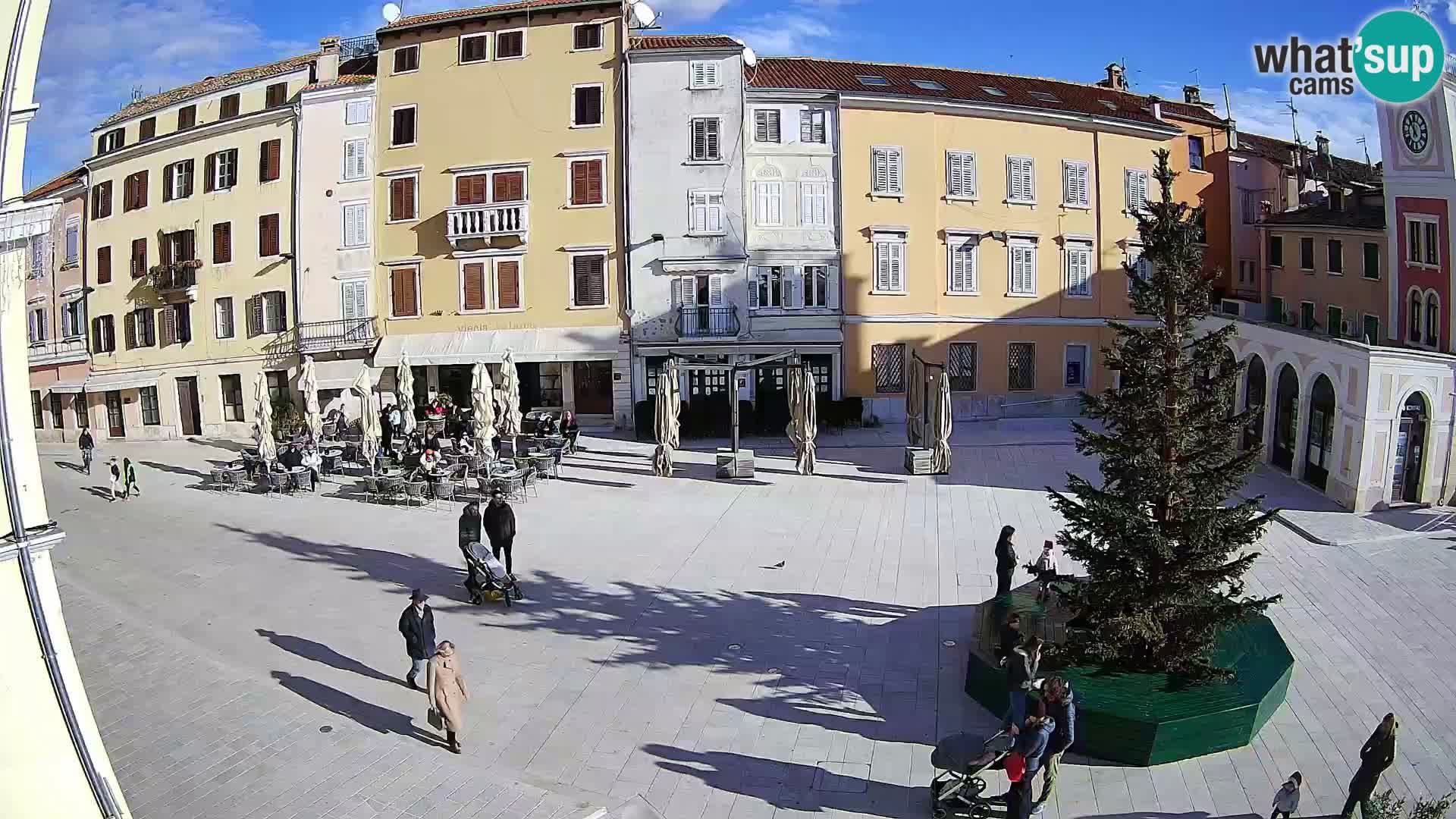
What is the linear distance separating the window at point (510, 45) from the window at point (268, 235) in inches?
361

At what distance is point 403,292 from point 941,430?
19.5m

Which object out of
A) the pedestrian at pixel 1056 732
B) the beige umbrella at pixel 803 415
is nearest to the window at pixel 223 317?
the beige umbrella at pixel 803 415

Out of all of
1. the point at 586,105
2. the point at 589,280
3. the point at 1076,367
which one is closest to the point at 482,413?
the point at 589,280

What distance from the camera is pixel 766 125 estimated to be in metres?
36.0

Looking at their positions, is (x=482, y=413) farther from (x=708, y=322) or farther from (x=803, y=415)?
(x=708, y=322)

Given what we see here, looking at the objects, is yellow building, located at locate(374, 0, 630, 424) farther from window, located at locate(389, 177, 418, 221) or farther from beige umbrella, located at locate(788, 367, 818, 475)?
beige umbrella, located at locate(788, 367, 818, 475)

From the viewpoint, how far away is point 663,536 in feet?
71.8

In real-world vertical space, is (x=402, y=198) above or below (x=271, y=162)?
below

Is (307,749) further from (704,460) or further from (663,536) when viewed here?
(704,460)

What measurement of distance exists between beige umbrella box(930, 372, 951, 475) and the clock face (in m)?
12.2

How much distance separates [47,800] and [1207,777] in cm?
1076

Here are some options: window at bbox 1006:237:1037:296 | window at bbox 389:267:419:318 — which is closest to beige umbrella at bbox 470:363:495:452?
window at bbox 389:267:419:318

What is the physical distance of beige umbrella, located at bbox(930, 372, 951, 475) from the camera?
26375 millimetres

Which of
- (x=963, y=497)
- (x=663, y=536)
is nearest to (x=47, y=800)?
(x=663, y=536)
